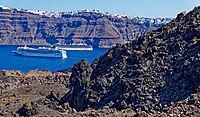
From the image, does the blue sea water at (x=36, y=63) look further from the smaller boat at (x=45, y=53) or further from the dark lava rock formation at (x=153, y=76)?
the dark lava rock formation at (x=153, y=76)

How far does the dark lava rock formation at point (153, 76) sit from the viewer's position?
17.1 meters

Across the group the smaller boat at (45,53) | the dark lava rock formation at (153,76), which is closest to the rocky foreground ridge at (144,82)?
the dark lava rock formation at (153,76)

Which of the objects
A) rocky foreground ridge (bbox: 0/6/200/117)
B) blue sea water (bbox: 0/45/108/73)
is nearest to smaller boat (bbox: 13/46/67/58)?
blue sea water (bbox: 0/45/108/73)

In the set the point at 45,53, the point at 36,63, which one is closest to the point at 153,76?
the point at 36,63

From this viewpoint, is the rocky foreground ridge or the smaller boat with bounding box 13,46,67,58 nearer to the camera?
the rocky foreground ridge

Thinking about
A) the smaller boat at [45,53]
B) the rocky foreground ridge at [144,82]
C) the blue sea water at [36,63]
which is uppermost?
the rocky foreground ridge at [144,82]

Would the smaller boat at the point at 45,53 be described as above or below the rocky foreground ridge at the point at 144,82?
below

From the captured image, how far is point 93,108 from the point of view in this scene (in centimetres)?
1911

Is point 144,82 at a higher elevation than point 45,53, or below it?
higher

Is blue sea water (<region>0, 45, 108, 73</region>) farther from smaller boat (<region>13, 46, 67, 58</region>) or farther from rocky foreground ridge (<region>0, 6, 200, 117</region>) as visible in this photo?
→ rocky foreground ridge (<region>0, 6, 200, 117</region>)

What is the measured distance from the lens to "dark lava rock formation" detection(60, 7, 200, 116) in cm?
1709

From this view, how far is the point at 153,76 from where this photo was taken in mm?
18750

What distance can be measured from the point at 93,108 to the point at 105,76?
1704 millimetres

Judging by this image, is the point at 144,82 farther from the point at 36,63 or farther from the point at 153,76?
the point at 36,63
